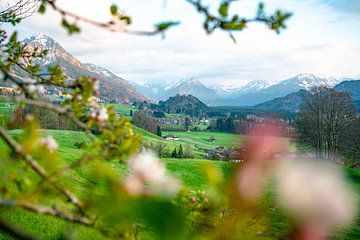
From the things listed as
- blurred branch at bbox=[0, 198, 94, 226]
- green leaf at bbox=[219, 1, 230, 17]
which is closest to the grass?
blurred branch at bbox=[0, 198, 94, 226]

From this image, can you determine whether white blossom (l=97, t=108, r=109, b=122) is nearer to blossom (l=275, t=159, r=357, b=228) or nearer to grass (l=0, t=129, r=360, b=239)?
grass (l=0, t=129, r=360, b=239)

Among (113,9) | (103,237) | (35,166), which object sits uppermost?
(113,9)

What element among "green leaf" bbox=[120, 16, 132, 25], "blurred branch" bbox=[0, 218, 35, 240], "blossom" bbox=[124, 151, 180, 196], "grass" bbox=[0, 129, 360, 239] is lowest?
"grass" bbox=[0, 129, 360, 239]

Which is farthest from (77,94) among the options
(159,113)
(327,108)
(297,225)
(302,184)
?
(159,113)

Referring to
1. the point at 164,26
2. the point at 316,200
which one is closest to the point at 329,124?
the point at 164,26

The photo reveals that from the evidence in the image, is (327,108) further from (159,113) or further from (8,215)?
(159,113)

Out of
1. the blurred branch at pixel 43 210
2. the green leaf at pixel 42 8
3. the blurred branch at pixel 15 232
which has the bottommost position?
the blurred branch at pixel 43 210

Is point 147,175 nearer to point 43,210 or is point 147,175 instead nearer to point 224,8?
point 43,210

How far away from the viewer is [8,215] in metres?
8.67

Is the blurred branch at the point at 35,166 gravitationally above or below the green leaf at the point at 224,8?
below

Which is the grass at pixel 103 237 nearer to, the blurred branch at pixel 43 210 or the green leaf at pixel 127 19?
the blurred branch at pixel 43 210

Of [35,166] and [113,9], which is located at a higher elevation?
[113,9]

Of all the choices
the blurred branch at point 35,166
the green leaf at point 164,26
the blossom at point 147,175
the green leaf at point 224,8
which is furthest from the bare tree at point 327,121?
the blossom at point 147,175

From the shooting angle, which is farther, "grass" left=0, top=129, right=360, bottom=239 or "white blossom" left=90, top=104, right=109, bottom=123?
"white blossom" left=90, top=104, right=109, bottom=123
